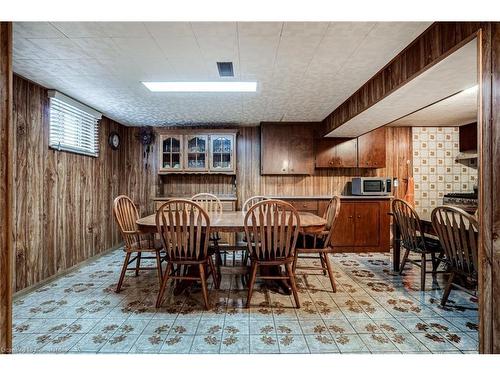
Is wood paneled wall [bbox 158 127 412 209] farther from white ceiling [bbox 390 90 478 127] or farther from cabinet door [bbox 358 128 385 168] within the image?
white ceiling [bbox 390 90 478 127]

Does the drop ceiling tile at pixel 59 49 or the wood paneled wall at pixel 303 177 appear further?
the wood paneled wall at pixel 303 177

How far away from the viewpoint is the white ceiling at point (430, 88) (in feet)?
5.96

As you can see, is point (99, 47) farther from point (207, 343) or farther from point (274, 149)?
point (274, 149)

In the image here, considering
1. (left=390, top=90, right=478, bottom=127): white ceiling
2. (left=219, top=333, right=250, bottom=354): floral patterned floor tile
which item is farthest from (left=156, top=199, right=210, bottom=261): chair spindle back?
(left=390, top=90, right=478, bottom=127): white ceiling

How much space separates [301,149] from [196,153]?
74.7 inches

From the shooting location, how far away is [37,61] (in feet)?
7.88

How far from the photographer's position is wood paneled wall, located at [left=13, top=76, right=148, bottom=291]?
273cm

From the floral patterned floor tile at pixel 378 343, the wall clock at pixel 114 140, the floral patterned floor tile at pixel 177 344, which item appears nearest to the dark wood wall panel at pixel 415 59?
the floral patterned floor tile at pixel 378 343

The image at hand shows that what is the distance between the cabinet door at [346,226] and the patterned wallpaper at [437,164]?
5.67ft

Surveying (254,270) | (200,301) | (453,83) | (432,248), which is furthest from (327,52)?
(200,301)

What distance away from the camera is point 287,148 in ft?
16.0

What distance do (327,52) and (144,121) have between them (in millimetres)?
3520

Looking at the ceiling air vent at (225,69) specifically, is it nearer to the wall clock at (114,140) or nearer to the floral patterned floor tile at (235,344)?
the floral patterned floor tile at (235,344)
